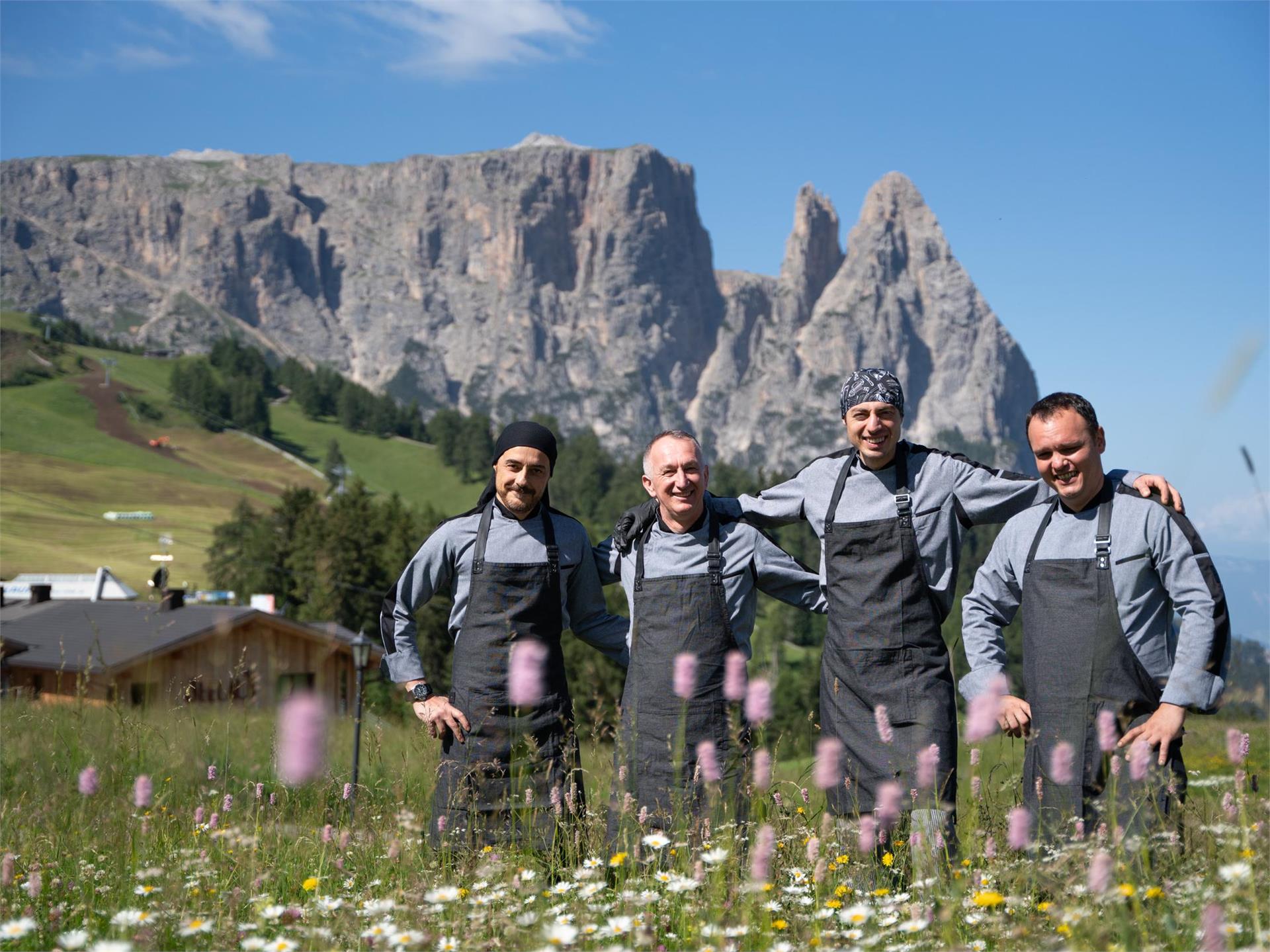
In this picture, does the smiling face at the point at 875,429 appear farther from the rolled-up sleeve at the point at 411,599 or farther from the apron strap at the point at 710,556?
the rolled-up sleeve at the point at 411,599

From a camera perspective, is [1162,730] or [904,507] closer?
[1162,730]

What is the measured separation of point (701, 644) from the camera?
463 cm

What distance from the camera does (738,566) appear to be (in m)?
4.80

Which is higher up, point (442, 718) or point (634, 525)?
point (634, 525)

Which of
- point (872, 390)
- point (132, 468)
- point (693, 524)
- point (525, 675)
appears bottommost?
point (525, 675)

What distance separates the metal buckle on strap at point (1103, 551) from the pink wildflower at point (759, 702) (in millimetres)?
1797

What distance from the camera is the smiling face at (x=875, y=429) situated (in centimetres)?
460

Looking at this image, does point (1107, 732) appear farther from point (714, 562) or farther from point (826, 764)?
point (714, 562)

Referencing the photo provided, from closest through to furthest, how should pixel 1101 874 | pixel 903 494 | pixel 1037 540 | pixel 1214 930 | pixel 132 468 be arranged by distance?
pixel 1214 930, pixel 1101 874, pixel 1037 540, pixel 903 494, pixel 132 468

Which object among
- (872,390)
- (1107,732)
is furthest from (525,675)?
(872,390)

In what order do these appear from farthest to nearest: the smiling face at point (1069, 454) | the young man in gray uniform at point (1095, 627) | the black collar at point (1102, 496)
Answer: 1. the black collar at point (1102, 496)
2. the smiling face at point (1069, 454)
3. the young man in gray uniform at point (1095, 627)

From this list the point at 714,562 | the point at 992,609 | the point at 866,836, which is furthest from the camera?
the point at 714,562

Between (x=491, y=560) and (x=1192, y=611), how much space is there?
3002mm

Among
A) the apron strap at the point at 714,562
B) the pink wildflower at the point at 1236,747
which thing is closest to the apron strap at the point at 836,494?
the apron strap at the point at 714,562
